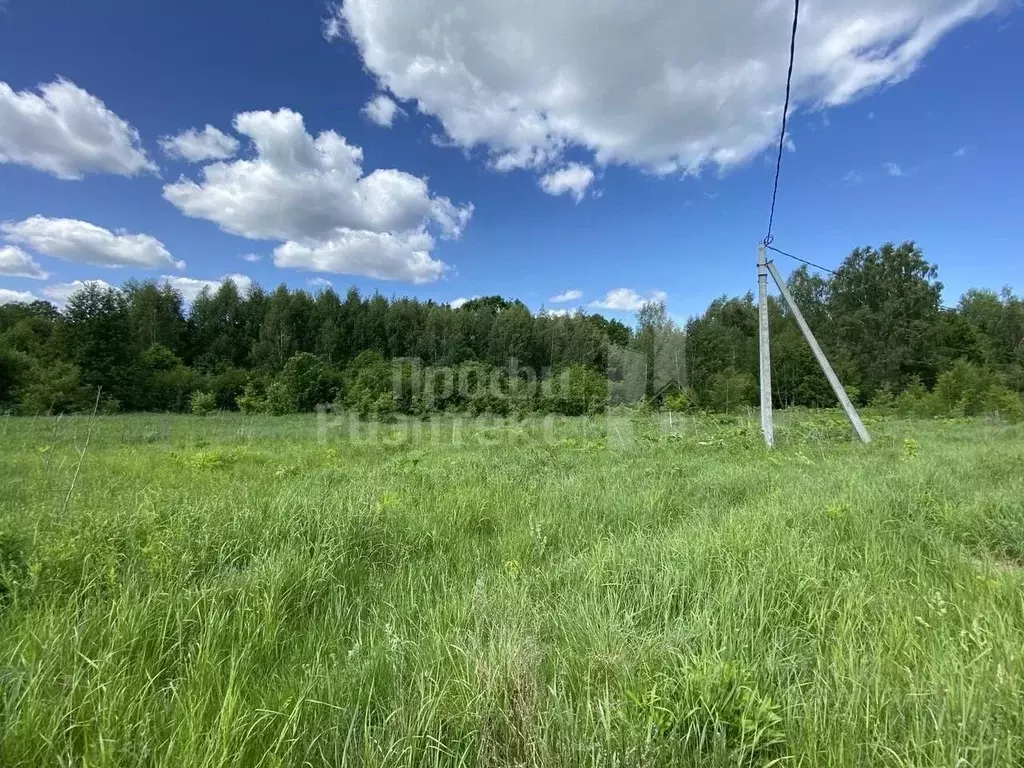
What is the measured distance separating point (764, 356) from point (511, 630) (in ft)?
33.2

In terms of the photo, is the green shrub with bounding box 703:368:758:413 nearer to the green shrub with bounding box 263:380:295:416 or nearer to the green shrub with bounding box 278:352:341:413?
the green shrub with bounding box 278:352:341:413

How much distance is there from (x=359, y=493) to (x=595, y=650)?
11.2 feet

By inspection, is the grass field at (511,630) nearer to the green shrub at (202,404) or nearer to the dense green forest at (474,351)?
the dense green forest at (474,351)

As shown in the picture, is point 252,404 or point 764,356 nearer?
point 764,356

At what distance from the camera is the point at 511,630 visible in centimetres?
210

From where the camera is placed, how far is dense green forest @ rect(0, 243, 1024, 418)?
29.5 metres

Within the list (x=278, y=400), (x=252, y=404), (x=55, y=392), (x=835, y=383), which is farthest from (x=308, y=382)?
(x=835, y=383)

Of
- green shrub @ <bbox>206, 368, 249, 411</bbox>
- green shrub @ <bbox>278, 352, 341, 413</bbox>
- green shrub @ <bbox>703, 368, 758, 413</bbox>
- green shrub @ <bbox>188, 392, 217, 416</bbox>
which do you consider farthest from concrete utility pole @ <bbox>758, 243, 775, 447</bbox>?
green shrub @ <bbox>206, 368, 249, 411</bbox>

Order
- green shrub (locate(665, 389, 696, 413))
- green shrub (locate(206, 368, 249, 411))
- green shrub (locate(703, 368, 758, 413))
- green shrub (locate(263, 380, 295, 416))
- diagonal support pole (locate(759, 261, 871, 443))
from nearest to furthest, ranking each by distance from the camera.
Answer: diagonal support pole (locate(759, 261, 871, 443)) < green shrub (locate(665, 389, 696, 413)) < green shrub (locate(263, 380, 295, 416)) < green shrub (locate(703, 368, 758, 413)) < green shrub (locate(206, 368, 249, 411))

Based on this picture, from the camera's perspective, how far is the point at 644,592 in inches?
99.3

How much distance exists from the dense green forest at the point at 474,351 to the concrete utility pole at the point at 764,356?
19.6 m

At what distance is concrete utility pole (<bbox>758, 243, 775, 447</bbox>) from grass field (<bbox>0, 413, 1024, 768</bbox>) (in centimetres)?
527

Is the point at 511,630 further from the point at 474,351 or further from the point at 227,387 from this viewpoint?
the point at 474,351

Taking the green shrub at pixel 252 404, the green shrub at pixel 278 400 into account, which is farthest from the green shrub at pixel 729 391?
the green shrub at pixel 252 404
